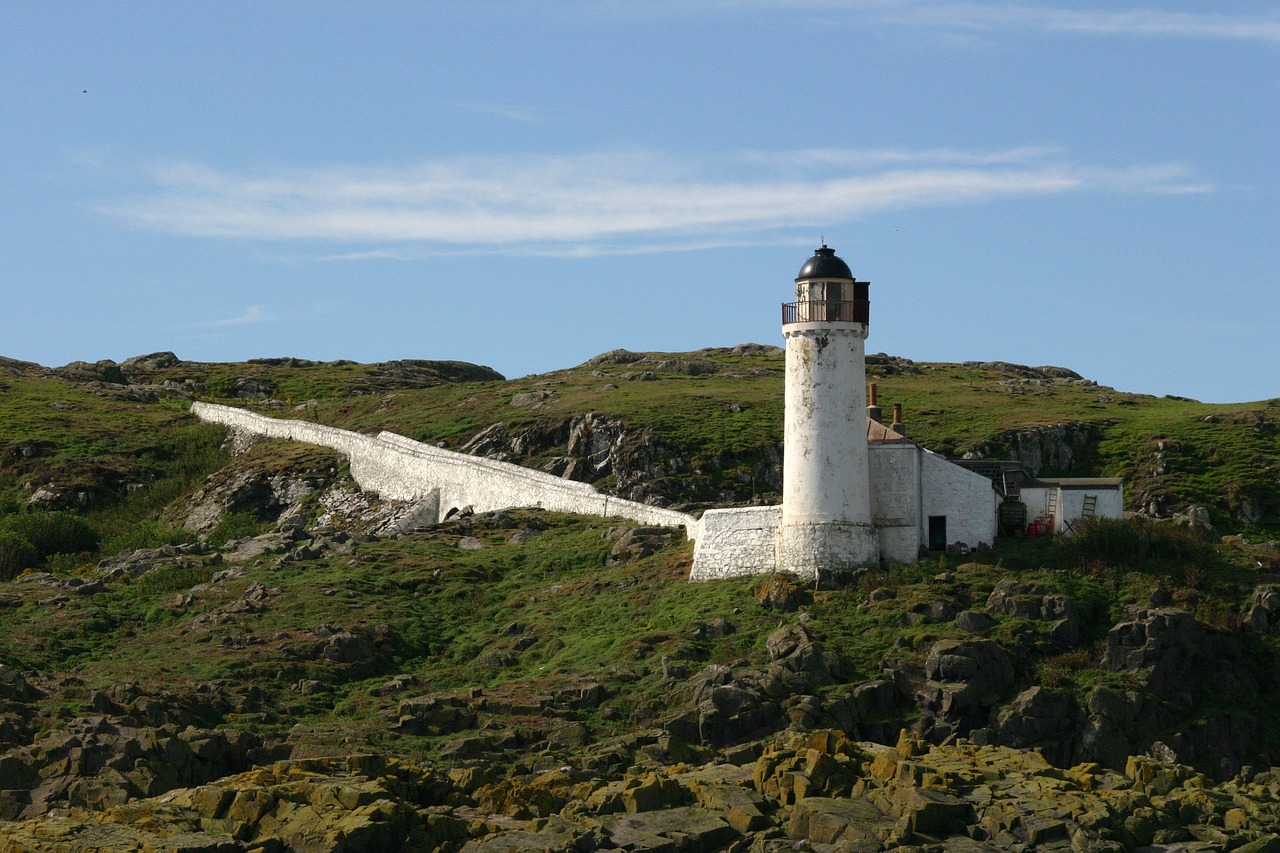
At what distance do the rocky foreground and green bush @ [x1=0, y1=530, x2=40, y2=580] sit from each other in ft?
113

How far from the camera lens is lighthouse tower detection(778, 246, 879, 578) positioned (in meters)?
49.9

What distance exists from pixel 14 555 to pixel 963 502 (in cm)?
3806

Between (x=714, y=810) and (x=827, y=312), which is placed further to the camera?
(x=827, y=312)

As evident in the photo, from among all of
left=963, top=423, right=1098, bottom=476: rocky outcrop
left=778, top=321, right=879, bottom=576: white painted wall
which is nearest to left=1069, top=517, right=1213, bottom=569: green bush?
left=778, top=321, right=879, bottom=576: white painted wall

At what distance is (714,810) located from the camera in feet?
114

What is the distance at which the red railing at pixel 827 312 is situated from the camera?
5034 cm

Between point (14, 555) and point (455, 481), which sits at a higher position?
point (455, 481)

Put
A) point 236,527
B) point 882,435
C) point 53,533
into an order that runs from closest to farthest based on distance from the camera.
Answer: point 882,435
point 53,533
point 236,527

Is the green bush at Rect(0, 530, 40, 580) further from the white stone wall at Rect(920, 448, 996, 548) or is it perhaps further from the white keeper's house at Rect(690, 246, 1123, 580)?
the white stone wall at Rect(920, 448, 996, 548)

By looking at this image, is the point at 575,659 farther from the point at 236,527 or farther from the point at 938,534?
the point at 236,527

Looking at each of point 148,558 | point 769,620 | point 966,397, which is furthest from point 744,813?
point 966,397

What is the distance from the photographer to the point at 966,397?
97.4 metres

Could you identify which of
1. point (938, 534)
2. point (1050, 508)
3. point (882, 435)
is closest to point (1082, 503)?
point (1050, 508)

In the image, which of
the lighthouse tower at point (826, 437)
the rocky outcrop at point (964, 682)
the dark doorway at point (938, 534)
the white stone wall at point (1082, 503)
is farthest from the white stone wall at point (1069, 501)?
the rocky outcrop at point (964, 682)
